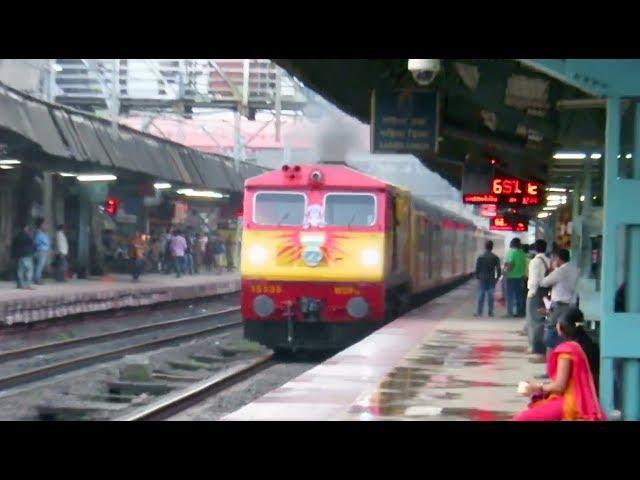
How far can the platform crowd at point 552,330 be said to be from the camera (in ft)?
22.9

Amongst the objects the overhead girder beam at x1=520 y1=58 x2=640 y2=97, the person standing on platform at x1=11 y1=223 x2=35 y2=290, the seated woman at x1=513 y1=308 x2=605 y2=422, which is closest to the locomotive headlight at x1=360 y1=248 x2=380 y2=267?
the person standing on platform at x1=11 y1=223 x2=35 y2=290

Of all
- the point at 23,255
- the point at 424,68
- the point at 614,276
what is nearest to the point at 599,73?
the point at 614,276

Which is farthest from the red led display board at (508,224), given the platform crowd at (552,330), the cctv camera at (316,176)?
the cctv camera at (316,176)

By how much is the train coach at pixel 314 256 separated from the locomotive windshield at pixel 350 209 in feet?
0.05

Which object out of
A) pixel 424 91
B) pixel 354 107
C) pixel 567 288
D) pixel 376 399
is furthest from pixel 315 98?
pixel 376 399

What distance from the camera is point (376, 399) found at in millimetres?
9992

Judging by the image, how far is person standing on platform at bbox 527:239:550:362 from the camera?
1293 centimetres

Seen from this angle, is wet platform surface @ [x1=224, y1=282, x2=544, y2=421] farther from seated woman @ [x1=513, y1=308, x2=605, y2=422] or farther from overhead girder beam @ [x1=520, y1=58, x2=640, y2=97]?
overhead girder beam @ [x1=520, y1=58, x2=640, y2=97]

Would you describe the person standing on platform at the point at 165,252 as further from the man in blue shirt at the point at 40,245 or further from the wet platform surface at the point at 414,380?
the wet platform surface at the point at 414,380

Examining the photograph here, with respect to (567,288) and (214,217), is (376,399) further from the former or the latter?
(214,217)

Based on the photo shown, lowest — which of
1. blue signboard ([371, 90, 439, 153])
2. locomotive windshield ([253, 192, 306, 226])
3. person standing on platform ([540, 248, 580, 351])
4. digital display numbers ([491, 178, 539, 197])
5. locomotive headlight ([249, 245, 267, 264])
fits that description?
person standing on platform ([540, 248, 580, 351])

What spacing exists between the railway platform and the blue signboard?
27.8 feet

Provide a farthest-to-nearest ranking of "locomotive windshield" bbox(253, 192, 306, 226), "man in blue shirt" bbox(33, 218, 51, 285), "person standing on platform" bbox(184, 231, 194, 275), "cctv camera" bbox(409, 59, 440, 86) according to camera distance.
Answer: "person standing on platform" bbox(184, 231, 194, 275) → "man in blue shirt" bbox(33, 218, 51, 285) → "locomotive windshield" bbox(253, 192, 306, 226) → "cctv camera" bbox(409, 59, 440, 86)

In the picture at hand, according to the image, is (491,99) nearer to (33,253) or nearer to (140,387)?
(140,387)
